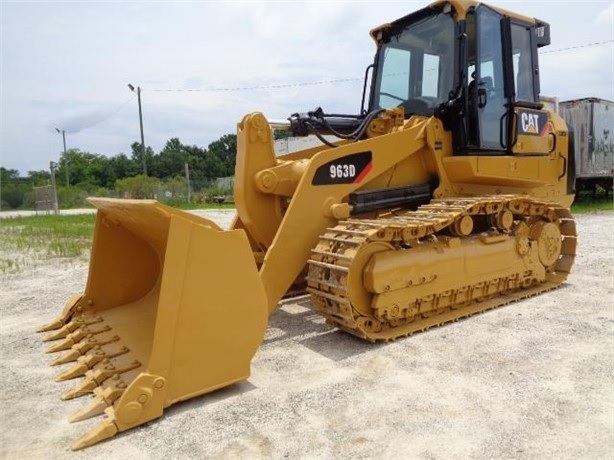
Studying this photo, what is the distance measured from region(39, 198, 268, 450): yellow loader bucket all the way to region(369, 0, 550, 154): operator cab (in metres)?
3.17

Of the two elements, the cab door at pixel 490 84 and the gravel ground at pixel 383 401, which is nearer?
the gravel ground at pixel 383 401

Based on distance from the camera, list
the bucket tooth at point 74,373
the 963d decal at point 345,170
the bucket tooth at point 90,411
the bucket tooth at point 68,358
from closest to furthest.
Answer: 1. the bucket tooth at point 90,411
2. the bucket tooth at point 74,373
3. the bucket tooth at point 68,358
4. the 963d decal at point 345,170

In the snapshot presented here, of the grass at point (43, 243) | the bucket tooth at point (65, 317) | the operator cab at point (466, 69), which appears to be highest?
the operator cab at point (466, 69)

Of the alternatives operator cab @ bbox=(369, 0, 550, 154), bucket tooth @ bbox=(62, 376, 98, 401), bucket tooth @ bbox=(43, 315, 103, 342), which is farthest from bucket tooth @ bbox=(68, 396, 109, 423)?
operator cab @ bbox=(369, 0, 550, 154)

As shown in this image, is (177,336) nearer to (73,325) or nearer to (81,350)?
(81,350)

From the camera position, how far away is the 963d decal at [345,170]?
173 inches

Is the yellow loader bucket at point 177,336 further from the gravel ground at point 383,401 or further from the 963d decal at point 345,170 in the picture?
the 963d decal at point 345,170

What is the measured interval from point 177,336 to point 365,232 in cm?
174

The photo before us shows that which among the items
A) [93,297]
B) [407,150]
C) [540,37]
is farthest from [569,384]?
[540,37]

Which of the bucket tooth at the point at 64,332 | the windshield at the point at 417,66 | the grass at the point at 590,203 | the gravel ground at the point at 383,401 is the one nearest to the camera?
the gravel ground at the point at 383,401

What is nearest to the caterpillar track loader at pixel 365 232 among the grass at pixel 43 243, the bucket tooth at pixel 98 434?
Answer: the bucket tooth at pixel 98 434

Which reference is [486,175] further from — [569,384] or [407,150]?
[569,384]

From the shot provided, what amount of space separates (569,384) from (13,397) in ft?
12.0

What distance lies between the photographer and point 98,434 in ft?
8.68
